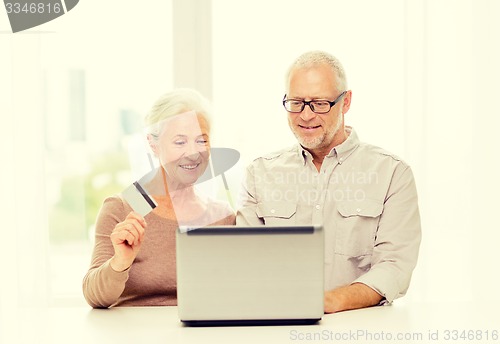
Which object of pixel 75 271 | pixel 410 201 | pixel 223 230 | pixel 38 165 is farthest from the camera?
pixel 75 271

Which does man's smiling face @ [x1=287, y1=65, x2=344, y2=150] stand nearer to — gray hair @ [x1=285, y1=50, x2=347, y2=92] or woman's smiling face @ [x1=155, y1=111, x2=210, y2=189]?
gray hair @ [x1=285, y1=50, x2=347, y2=92]

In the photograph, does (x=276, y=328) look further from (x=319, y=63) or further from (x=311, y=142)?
(x=319, y=63)

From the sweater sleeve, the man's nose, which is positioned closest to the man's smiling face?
the man's nose

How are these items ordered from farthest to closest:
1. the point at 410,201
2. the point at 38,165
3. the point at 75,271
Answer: the point at 75,271
the point at 38,165
the point at 410,201

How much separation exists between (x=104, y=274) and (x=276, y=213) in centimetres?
60

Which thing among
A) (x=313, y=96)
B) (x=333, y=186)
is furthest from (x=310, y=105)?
(x=333, y=186)

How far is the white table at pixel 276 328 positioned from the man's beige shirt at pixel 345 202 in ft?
1.06

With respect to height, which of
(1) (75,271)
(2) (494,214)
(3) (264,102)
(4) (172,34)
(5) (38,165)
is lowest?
(1) (75,271)

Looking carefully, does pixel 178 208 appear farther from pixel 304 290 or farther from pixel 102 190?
pixel 102 190

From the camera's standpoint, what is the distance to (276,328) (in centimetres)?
168

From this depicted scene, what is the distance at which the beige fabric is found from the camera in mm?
2230

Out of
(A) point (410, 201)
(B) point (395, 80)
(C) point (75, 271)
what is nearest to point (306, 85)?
(A) point (410, 201)

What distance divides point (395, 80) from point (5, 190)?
1.67 metres

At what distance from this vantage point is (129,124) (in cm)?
344
